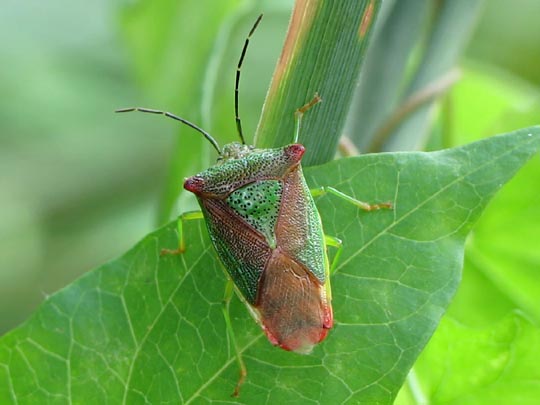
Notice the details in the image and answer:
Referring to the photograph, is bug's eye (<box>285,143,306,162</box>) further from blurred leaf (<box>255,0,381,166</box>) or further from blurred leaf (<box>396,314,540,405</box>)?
blurred leaf (<box>396,314,540,405</box>)

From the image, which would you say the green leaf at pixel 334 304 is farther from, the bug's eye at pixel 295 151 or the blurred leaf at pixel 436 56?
the blurred leaf at pixel 436 56

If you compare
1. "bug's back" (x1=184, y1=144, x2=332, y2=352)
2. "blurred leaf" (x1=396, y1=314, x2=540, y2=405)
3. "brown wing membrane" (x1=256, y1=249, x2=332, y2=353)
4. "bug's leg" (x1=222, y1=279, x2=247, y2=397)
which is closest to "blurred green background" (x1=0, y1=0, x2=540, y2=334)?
"bug's back" (x1=184, y1=144, x2=332, y2=352)

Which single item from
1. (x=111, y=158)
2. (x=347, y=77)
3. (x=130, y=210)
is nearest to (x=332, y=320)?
(x=347, y=77)

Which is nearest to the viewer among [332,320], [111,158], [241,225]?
[332,320]

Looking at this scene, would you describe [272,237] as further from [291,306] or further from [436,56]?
[436,56]

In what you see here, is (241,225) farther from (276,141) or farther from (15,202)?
(15,202)

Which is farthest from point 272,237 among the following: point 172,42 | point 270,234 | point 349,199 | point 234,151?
point 172,42
